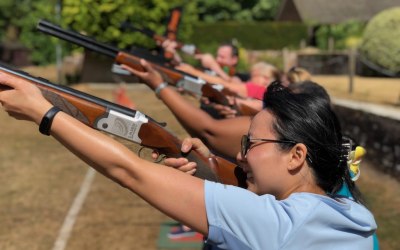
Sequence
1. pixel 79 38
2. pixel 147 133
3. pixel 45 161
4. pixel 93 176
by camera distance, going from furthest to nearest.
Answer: pixel 45 161, pixel 93 176, pixel 79 38, pixel 147 133

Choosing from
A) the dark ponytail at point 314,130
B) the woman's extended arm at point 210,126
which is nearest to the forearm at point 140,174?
the dark ponytail at point 314,130

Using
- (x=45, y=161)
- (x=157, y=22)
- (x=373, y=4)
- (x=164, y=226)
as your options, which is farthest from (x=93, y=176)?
(x=373, y=4)

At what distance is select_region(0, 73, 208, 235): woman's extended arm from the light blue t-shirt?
0.15ft

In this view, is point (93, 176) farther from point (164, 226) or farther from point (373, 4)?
point (373, 4)

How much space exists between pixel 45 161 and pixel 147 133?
854 cm

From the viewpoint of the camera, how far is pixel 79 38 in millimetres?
3898

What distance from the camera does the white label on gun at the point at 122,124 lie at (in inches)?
88.1

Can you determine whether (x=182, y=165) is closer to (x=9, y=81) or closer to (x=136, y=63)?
(x=9, y=81)

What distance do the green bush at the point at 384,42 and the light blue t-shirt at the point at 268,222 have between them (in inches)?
552

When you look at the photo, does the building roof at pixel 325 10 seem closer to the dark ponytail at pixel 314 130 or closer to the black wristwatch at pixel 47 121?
the dark ponytail at pixel 314 130

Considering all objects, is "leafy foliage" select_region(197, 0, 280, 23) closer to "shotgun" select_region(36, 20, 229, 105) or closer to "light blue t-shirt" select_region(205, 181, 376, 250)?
"shotgun" select_region(36, 20, 229, 105)

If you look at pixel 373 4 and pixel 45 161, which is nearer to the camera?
pixel 45 161

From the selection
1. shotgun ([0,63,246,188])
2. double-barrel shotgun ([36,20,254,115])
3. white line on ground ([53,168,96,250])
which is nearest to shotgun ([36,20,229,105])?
double-barrel shotgun ([36,20,254,115])

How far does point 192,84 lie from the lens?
181 inches
